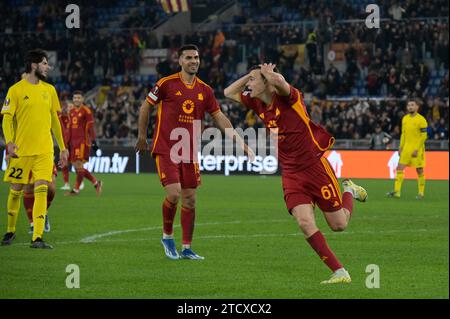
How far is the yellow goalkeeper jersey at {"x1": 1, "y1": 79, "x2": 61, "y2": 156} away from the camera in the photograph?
11.6m

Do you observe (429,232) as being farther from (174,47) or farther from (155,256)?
(174,47)

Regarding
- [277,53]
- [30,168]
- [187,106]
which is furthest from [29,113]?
[277,53]

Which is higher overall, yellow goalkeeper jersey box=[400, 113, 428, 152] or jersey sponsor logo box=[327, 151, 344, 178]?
yellow goalkeeper jersey box=[400, 113, 428, 152]

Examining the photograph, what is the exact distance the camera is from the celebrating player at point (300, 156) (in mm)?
8781

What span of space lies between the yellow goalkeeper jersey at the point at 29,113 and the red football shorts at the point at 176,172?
1.58 m

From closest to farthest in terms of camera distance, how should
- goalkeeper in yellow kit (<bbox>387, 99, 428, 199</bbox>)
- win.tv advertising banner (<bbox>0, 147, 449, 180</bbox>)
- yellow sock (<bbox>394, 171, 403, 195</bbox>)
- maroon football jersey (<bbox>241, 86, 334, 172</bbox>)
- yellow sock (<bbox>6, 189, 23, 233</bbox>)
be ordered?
1. maroon football jersey (<bbox>241, 86, 334, 172</bbox>)
2. yellow sock (<bbox>6, 189, 23, 233</bbox>)
3. yellow sock (<bbox>394, 171, 403, 195</bbox>)
4. goalkeeper in yellow kit (<bbox>387, 99, 428, 199</bbox>)
5. win.tv advertising banner (<bbox>0, 147, 449, 180</bbox>)

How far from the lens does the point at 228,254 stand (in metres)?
11.3

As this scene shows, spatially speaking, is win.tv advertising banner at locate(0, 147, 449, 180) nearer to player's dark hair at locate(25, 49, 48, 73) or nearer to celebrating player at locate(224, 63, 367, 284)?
player's dark hair at locate(25, 49, 48, 73)

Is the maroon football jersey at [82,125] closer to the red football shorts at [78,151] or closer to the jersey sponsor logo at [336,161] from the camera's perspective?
the red football shorts at [78,151]

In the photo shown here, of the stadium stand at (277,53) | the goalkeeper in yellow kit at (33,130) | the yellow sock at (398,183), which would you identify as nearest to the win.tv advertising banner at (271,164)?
the stadium stand at (277,53)

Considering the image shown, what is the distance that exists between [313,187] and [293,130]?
0.55 m

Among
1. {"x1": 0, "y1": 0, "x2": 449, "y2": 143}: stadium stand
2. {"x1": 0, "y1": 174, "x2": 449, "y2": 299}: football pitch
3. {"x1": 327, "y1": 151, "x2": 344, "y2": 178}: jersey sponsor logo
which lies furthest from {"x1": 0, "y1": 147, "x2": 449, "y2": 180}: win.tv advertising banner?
{"x1": 0, "y1": 174, "x2": 449, "y2": 299}: football pitch

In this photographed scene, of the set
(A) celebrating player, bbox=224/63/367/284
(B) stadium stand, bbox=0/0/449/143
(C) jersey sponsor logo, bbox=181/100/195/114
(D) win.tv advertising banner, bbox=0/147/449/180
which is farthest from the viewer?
(B) stadium stand, bbox=0/0/449/143

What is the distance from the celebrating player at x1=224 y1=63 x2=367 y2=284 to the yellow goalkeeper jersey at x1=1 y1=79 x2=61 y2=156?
126 inches
